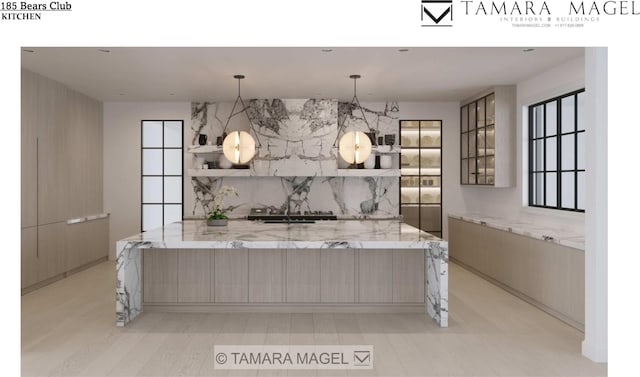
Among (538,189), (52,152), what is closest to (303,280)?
(538,189)

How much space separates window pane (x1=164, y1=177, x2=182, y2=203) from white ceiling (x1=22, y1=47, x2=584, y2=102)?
1.28 metres

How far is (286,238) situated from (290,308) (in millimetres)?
794

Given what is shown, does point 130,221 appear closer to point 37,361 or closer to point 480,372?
point 37,361

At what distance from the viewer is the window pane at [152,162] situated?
26.1ft

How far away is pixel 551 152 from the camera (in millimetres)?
5766

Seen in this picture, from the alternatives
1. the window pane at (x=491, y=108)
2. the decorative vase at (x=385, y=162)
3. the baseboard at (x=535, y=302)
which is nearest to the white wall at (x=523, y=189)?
the window pane at (x=491, y=108)

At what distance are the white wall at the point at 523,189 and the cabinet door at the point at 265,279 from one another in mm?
2865

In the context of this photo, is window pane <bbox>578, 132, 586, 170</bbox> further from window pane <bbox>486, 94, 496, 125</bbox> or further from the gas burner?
the gas burner

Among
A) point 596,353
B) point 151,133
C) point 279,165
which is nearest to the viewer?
point 596,353

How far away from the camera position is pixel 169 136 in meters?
7.94

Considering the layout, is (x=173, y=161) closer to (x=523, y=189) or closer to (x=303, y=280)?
(x=303, y=280)

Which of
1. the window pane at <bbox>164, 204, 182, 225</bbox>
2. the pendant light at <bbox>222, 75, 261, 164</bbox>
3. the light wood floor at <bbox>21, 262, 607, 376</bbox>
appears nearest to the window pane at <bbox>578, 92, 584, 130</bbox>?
the light wood floor at <bbox>21, 262, 607, 376</bbox>
